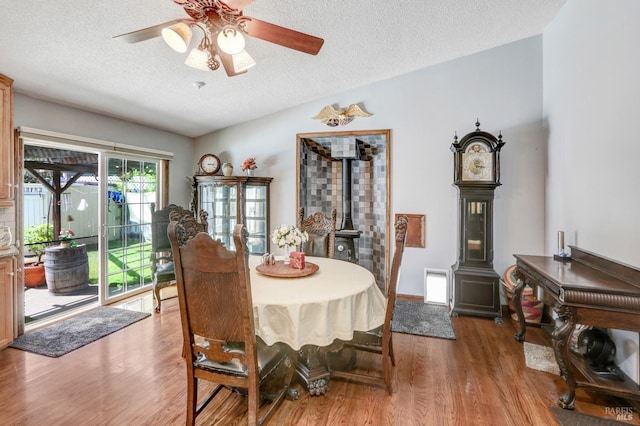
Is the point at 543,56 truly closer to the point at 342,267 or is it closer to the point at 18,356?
the point at 342,267

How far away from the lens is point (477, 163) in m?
3.53

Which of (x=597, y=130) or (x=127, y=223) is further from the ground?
(x=597, y=130)

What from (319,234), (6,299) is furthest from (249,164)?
(6,299)

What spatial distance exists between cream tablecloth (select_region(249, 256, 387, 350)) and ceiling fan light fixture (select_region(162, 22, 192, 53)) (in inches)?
60.3

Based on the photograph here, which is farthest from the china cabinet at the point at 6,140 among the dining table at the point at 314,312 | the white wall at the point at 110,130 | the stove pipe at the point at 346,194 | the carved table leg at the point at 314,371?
the stove pipe at the point at 346,194

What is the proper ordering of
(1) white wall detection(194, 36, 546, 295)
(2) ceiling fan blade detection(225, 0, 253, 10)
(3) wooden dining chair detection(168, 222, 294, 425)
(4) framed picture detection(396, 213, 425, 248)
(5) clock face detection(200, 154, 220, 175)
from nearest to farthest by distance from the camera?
1. (3) wooden dining chair detection(168, 222, 294, 425)
2. (2) ceiling fan blade detection(225, 0, 253, 10)
3. (1) white wall detection(194, 36, 546, 295)
4. (4) framed picture detection(396, 213, 425, 248)
5. (5) clock face detection(200, 154, 220, 175)

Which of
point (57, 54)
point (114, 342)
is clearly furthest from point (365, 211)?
point (57, 54)

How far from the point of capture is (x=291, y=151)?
15.0ft

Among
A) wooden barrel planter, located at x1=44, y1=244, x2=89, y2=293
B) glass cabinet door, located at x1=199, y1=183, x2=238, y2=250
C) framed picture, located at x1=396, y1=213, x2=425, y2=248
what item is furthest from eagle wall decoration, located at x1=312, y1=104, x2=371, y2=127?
wooden barrel planter, located at x1=44, y1=244, x2=89, y2=293

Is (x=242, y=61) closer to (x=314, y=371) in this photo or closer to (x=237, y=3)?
(x=237, y=3)

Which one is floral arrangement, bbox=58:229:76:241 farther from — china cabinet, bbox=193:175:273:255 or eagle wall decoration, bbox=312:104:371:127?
eagle wall decoration, bbox=312:104:371:127

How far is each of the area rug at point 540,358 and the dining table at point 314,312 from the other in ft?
4.60

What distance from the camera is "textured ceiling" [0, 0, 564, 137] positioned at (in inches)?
82.2

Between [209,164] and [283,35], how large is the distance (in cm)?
309
